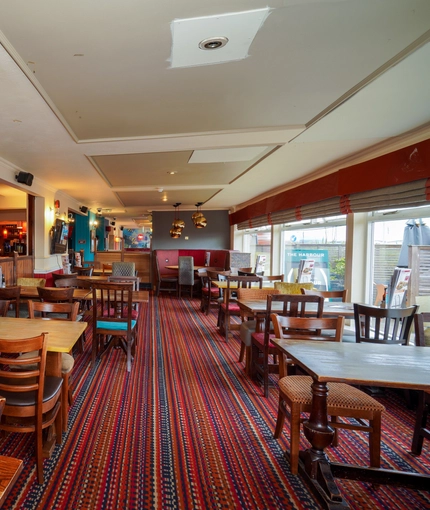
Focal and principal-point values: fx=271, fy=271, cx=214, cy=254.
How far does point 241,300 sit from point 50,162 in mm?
3520

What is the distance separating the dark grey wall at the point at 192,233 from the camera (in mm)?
9086

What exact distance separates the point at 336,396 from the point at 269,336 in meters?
1.14

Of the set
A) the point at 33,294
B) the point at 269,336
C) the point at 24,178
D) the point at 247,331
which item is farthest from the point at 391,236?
the point at 24,178

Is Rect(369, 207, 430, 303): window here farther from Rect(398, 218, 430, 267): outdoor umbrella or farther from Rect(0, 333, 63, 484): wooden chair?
Rect(0, 333, 63, 484): wooden chair

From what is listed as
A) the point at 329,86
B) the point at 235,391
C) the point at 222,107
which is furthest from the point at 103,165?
the point at 235,391

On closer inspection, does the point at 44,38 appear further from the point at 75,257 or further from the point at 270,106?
the point at 75,257

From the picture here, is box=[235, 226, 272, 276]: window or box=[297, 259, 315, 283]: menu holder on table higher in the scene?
box=[235, 226, 272, 276]: window

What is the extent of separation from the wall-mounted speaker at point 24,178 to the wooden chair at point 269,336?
14.8 feet

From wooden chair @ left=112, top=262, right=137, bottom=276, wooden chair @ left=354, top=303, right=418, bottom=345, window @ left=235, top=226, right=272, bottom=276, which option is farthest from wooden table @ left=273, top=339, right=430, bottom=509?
window @ left=235, top=226, right=272, bottom=276

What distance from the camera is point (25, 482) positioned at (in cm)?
161

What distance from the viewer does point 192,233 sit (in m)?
9.18

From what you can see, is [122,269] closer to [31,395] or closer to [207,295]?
[207,295]

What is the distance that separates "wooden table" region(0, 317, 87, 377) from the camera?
1.75 meters

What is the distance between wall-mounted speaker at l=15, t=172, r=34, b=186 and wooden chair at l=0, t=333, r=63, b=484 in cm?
390
